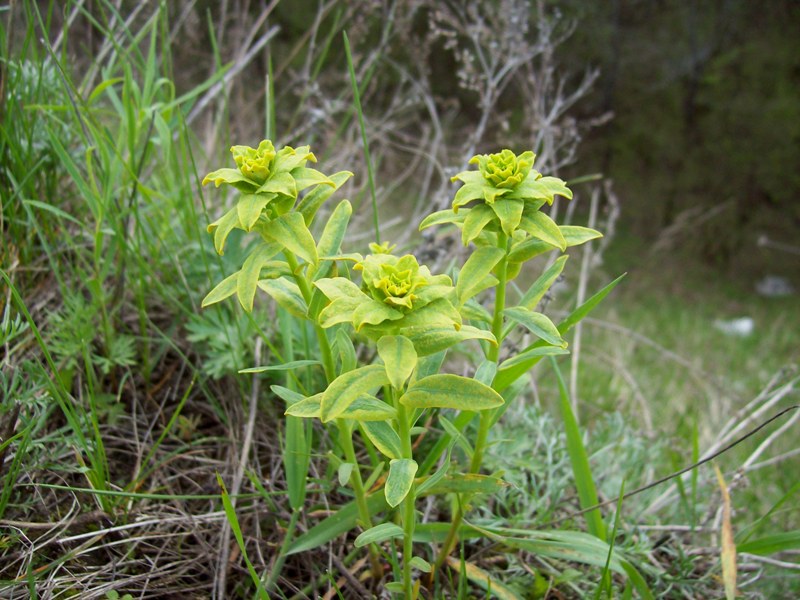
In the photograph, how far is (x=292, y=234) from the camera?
0.77 metres

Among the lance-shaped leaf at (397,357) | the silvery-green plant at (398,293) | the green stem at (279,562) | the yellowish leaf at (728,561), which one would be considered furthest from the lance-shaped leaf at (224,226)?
the yellowish leaf at (728,561)

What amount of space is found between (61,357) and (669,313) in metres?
4.88

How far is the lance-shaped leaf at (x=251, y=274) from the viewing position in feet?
2.47

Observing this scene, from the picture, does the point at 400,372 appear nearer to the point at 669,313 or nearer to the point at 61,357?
the point at 61,357

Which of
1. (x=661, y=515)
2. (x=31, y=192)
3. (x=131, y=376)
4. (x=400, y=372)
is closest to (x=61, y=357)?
(x=131, y=376)

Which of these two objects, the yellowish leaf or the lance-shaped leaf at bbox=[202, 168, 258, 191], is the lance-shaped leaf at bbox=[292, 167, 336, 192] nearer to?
the lance-shaped leaf at bbox=[202, 168, 258, 191]

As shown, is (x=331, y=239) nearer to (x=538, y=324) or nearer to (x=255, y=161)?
(x=255, y=161)

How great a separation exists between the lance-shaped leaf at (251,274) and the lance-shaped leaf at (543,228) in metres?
0.30

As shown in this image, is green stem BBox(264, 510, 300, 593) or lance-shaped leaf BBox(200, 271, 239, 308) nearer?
lance-shaped leaf BBox(200, 271, 239, 308)

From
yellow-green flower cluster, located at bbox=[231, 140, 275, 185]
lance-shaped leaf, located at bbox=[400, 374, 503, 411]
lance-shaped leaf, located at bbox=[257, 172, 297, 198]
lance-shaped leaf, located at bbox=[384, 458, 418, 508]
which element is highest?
yellow-green flower cluster, located at bbox=[231, 140, 275, 185]

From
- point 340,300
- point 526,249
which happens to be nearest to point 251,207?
point 340,300

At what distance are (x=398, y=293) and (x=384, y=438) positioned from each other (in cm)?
24

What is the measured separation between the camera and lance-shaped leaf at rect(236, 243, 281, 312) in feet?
2.47

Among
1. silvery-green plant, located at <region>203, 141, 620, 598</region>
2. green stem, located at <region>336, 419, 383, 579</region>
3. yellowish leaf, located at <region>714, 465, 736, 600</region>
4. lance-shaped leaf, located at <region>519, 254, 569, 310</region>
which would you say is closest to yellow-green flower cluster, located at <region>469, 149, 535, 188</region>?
silvery-green plant, located at <region>203, 141, 620, 598</region>
